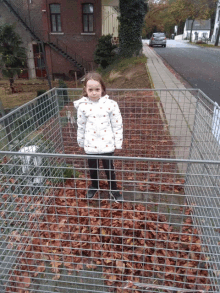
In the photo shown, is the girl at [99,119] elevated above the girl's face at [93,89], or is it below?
below

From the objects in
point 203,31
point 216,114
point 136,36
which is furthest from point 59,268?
point 203,31

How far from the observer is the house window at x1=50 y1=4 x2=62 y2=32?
18597 millimetres

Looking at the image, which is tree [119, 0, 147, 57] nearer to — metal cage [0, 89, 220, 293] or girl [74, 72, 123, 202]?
metal cage [0, 89, 220, 293]

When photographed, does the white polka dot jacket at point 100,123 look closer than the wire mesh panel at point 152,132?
Yes

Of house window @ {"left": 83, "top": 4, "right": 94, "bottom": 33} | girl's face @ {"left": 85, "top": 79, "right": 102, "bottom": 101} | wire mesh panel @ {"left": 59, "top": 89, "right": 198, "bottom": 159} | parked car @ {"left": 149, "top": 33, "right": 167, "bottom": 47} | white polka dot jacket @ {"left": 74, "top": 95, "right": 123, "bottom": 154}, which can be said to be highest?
house window @ {"left": 83, "top": 4, "right": 94, "bottom": 33}

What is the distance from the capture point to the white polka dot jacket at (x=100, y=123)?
9.49ft

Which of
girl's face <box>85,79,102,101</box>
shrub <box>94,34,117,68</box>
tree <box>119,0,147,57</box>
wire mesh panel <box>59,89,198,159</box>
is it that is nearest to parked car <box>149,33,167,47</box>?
tree <box>119,0,147,57</box>

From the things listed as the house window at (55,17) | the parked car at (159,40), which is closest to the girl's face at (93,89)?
the house window at (55,17)

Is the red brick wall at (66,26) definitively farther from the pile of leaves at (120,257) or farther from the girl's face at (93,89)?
the pile of leaves at (120,257)

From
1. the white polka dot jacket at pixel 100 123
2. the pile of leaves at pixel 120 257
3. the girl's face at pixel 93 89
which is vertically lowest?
the pile of leaves at pixel 120 257

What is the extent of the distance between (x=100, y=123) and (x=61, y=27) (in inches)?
740

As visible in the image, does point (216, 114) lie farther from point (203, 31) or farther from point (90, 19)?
point (203, 31)

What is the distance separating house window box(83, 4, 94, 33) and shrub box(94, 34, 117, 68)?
2738mm

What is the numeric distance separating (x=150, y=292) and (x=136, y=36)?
1626 centimetres
